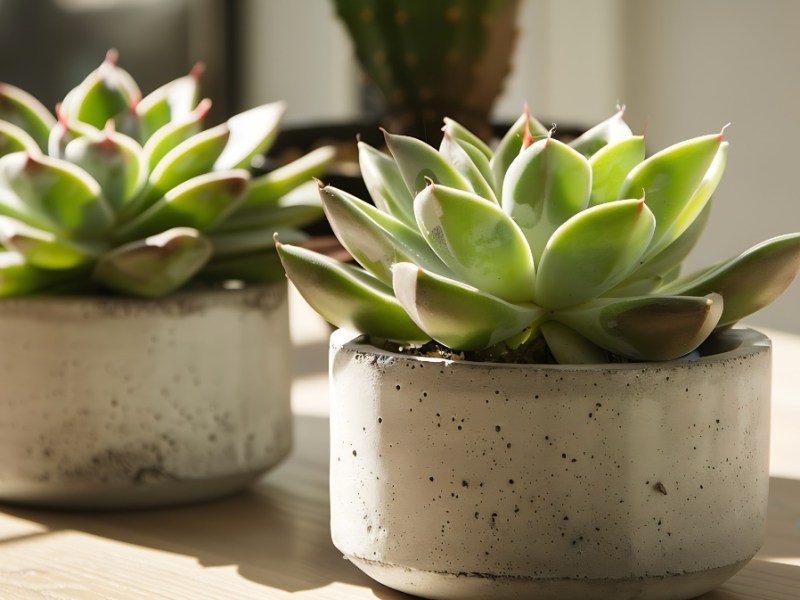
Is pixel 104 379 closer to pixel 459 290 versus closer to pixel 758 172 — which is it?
pixel 459 290

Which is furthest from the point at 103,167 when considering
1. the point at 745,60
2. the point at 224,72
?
the point at 224,72

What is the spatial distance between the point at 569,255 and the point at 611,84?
7.82ft

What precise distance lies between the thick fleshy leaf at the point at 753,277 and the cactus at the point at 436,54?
0.83 metres

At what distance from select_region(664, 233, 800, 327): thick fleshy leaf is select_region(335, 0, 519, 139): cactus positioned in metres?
0.83

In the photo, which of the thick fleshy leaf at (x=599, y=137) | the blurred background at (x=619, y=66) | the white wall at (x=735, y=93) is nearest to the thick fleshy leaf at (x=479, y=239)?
the thick fleshy leaf at (x=599, y=137)

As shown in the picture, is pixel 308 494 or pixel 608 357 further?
pixel 308 494

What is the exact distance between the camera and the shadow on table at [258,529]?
54 centimetres

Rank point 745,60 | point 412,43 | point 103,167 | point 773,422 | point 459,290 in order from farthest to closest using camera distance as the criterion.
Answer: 1. point 745,60
2. point 412,43
3. point 773,422
4. point 103,167
5. point 459,290

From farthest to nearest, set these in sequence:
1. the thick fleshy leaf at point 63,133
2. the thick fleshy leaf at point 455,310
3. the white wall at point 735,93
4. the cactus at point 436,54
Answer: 1. the white wall at point 735,93
2. the cactus at point 436,54
3. the thick fleshy leaf at point 63,133
4. the thick fleshy leaf at point 455,310

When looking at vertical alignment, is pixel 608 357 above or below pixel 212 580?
above

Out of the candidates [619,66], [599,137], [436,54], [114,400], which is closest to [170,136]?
[114,400]

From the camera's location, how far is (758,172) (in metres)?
2.54

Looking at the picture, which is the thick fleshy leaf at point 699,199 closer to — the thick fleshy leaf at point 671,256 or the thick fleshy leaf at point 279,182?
the thick fleshy leaf at point 671,256

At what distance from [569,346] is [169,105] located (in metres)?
0.37
